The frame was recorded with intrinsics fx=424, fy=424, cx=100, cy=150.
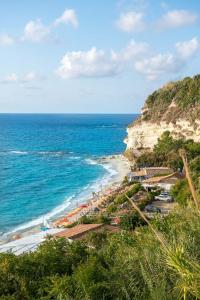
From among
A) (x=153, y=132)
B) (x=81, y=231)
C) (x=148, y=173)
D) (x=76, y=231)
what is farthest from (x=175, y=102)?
(x=81, y=231)

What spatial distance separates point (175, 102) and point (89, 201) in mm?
33848

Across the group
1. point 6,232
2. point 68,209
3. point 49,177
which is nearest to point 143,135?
point 49,177

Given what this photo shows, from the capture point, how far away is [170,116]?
7250 cm

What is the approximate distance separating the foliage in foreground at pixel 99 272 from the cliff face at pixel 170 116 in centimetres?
5194

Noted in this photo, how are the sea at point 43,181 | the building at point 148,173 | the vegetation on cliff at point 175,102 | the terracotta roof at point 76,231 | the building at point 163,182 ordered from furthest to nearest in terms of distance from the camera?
1. the vegetation on cliff at point 175,102
2. the building at point 148,173
3. the building at point 163,182
4. the sea at point 43,181
5. the terracotta roof at point 76,231

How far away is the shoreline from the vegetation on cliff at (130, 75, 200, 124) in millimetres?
10353

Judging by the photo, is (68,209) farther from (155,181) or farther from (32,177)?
(32,177)

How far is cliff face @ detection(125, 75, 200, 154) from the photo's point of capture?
67875 mm

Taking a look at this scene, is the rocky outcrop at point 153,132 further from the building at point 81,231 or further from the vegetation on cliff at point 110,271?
the vegetation on cliff at point 110,271

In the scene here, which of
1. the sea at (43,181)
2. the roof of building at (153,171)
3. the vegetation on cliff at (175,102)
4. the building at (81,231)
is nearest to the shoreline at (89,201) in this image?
the sea at (43,181)

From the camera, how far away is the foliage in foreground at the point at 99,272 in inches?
351

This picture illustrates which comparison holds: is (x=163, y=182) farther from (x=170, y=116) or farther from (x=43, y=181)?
(x=170, y=116)

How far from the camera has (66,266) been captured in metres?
15.0

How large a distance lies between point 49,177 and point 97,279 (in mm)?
51167
